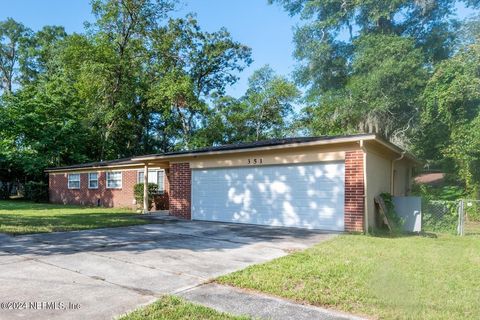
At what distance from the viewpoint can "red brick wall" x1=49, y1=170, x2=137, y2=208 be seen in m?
18.8

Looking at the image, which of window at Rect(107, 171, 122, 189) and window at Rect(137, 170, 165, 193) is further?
window at Rect(107, 171, 122, 189)

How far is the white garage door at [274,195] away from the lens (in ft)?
34.0

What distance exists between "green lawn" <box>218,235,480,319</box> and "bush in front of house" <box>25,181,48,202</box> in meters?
23.0

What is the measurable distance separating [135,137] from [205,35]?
11.2 m

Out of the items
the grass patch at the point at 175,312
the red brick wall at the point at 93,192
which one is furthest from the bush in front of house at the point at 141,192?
the grass patch at the point at 175,312

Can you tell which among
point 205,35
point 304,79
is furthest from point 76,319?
point 205,35

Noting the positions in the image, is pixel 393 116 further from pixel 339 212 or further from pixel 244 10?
pixel 339 212

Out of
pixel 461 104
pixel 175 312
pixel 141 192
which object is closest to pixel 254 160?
pixel 141 192

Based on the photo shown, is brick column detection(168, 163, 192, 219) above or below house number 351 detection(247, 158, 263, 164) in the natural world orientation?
below

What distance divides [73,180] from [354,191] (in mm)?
18654

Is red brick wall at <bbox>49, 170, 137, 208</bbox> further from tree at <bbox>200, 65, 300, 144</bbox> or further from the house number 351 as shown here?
tree at <bbox>200, 65, 300, 144</bbox>

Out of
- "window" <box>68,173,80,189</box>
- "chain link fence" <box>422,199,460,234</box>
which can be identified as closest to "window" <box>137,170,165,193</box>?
"window" <box>68,173,80,189</box>

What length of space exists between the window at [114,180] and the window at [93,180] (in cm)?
129

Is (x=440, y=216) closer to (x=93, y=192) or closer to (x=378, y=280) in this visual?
(x=378, y=280)
